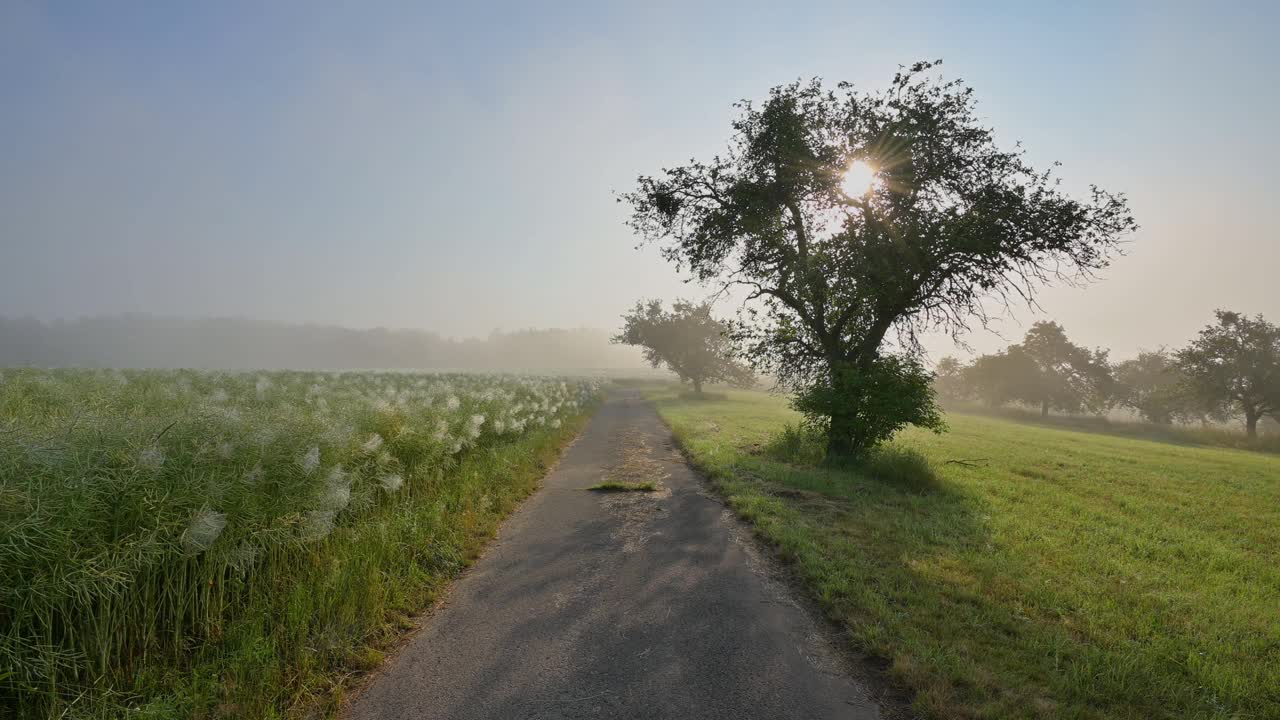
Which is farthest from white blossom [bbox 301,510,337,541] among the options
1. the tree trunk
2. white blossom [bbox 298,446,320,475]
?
the tree trunk

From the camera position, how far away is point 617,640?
189 inches

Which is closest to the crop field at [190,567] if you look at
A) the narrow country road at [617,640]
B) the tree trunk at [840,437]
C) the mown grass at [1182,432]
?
the narrow country road at [617,640]

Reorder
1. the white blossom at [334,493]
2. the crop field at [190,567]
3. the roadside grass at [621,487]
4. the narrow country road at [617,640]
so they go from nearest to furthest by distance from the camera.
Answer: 1. the crop field at [190,567]
2. the narrow country road at [617,640]
3. the white blossom at [334,493]
4. the roadside grass at [621,487]

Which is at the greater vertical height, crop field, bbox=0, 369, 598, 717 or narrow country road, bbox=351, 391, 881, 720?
crop field, bbox=0, 369, 598, 717

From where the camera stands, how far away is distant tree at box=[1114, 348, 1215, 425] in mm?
49969

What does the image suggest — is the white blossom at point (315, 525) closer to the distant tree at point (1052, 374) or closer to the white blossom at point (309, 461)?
the white blossom at point (309, 461)

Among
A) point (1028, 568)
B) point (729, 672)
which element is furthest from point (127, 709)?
point (1028, 568)

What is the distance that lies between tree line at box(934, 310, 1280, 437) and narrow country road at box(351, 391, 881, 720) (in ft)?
112

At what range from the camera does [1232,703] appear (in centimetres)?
418

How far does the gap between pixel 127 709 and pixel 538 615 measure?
121 inches

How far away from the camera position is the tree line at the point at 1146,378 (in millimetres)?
42188

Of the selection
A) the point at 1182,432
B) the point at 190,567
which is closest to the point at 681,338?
the point at 1182,432

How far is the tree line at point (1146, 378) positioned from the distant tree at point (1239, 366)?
53mm

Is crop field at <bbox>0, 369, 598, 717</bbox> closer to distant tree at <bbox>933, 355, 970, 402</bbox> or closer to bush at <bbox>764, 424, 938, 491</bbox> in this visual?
bush at <bbox>764, 424, 938, 491</bbox>
